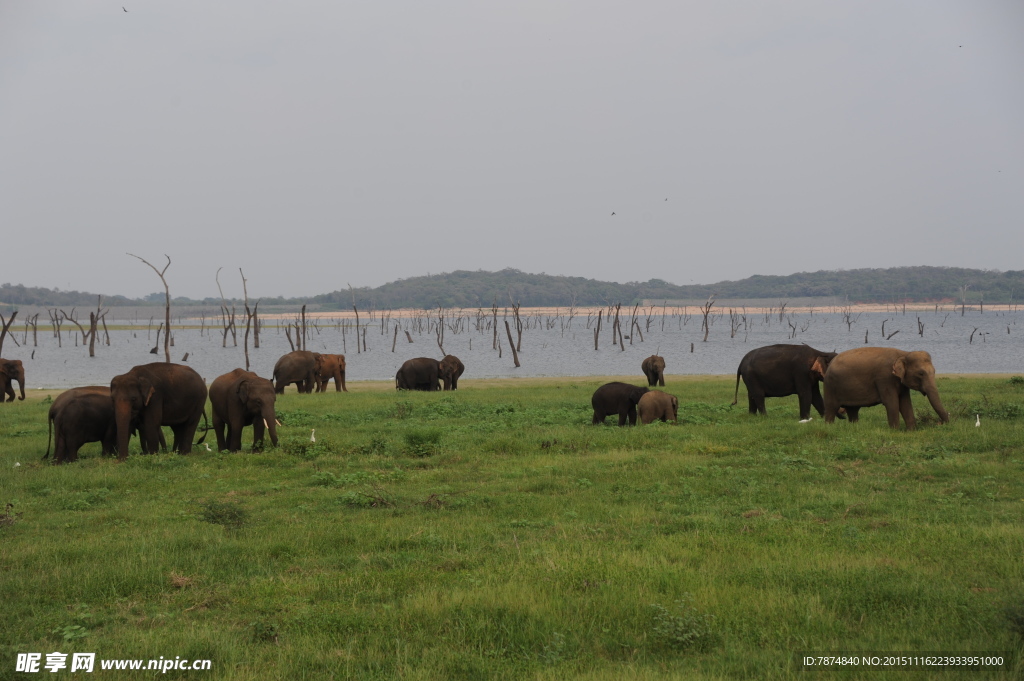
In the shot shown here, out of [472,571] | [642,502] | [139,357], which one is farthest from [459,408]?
[139,357]

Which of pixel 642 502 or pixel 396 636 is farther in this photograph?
pixel 642 502

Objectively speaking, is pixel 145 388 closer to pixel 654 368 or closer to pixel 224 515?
pixel 224 515

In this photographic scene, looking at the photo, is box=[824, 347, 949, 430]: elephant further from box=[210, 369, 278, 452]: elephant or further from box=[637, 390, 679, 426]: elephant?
box=[210, 369, 278, 452]: elephant

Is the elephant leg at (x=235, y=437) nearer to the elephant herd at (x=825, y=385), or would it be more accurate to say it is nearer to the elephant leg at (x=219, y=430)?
the elephant leg at (x=219, y=430)

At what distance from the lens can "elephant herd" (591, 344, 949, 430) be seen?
1634 centimetres

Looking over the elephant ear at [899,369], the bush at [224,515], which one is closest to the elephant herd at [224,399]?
the elephant ear at [899,369]

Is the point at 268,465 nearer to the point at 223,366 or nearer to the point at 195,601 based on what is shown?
the point at 195,601

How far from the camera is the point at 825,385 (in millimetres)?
17719

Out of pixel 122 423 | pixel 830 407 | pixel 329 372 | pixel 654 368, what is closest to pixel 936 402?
pixel 830 407

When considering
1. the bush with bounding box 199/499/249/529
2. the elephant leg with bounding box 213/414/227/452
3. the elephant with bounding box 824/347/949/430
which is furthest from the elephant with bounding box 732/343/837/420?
the bush with bounding box 199/499/249/529

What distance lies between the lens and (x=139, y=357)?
89.4 m

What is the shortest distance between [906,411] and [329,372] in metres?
26.9

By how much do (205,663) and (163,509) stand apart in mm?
5754

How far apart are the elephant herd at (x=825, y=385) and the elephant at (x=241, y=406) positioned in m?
8.43
